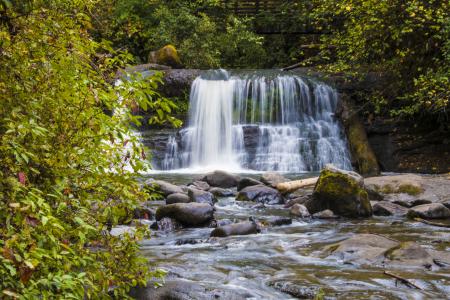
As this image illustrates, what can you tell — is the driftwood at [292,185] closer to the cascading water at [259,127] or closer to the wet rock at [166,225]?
the wet rock at [166,225]

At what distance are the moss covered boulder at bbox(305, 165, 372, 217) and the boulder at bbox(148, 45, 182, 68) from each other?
14.7m

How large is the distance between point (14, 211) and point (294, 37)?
25220mm

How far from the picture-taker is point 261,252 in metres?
7.33

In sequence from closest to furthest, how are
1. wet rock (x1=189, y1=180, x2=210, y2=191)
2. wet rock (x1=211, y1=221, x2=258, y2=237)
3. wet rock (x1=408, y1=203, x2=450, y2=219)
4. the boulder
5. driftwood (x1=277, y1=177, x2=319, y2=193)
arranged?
wet rock (x1=211, y1=221, x2=258, y2=237) < wet rock (x1=408, y1=203, x2=450, y2=219) < driftwood (x1=277, y1=177, x2=319, y2=193) < wet rock (x1=189, y1=180, x2=210, y2=191) < the boulder

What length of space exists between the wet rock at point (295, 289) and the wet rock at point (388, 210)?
4.79 m

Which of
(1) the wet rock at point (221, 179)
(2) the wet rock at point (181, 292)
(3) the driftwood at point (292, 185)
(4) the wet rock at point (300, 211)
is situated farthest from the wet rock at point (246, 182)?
(2) the wet rock at point (181, 292)

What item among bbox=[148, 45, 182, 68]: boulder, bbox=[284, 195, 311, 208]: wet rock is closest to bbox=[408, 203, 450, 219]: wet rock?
bbox=[284, 195, 311, 208]: wet rock

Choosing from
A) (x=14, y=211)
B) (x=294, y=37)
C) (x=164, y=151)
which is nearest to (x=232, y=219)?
(x=14, y=211)

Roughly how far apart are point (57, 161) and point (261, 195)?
8514 mm

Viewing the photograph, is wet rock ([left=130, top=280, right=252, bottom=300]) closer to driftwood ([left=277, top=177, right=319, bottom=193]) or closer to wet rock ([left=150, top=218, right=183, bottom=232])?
wet rock ([left=150, top=218, right=183, bottom=232])

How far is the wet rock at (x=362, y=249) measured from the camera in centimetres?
661

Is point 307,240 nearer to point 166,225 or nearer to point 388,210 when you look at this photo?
point 166,225

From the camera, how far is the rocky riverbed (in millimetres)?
5586

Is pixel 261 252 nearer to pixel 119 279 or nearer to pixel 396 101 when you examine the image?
pixel 119 279
